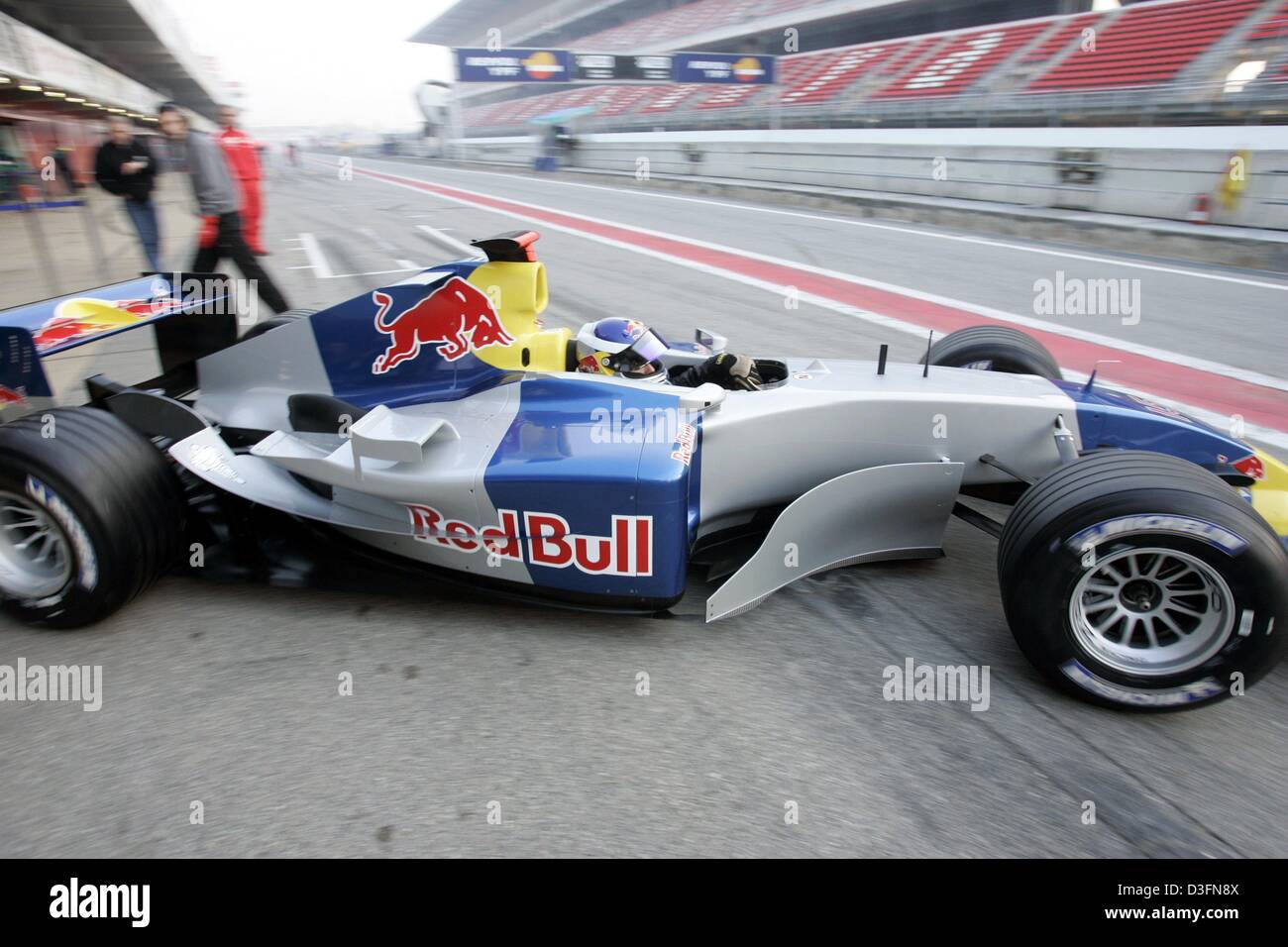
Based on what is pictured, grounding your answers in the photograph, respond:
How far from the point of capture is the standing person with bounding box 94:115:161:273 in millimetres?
7840

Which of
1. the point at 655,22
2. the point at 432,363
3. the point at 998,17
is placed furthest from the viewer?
the point at 655,22

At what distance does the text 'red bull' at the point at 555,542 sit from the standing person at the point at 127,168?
721 cm

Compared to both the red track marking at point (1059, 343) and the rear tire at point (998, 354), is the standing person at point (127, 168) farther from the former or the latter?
the rear tire at point (998, 354)

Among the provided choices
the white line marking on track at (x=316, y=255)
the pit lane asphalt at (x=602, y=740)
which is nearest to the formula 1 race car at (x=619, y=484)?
the pit lane asphalt at (x=602, y=740)

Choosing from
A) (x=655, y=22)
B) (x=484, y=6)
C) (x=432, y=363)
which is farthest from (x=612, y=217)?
(x=484, y=6)

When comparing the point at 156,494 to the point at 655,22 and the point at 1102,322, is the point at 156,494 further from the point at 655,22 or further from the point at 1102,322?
the point at 655,22

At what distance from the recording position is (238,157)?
700 centimetres

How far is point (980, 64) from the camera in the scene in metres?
24.8

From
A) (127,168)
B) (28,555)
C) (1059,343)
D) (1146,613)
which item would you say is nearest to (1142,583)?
(1146,613)

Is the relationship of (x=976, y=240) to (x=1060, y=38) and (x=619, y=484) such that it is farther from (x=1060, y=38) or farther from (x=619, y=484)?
(x=1060, y=38)

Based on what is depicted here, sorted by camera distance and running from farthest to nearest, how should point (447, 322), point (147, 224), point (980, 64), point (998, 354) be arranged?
point (980, 64)
point (147, 224)
point (998, 354)
point (447, 322)

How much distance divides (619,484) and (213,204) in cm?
549

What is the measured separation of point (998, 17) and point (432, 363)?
116ft

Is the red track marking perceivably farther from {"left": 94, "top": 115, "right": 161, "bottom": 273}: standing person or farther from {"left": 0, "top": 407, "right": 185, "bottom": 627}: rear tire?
{"left": 94, "top": 115, "right": 161, "bottom": 273}: standing person
